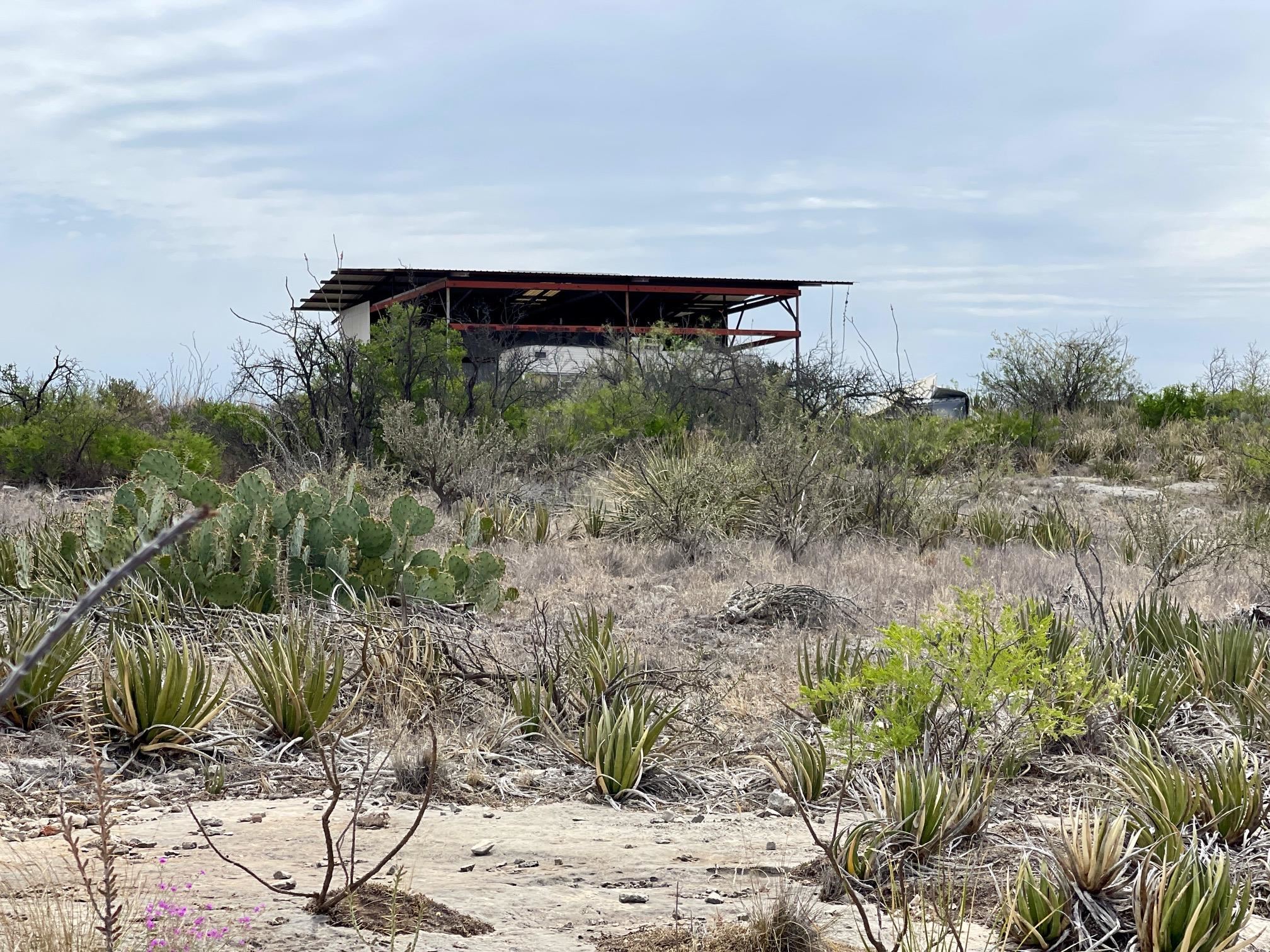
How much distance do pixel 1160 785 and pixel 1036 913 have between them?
4.05ft

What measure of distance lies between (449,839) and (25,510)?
1108cm

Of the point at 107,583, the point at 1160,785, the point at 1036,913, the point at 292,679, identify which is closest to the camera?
the point at 107,583

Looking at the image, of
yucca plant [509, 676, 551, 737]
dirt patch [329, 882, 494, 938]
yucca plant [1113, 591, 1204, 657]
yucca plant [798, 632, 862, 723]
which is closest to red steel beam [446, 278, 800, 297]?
yucca plant [798, 632, 862, 723]

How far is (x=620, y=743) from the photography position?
17.1 ft

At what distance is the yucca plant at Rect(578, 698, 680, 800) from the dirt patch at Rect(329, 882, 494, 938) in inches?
68.5

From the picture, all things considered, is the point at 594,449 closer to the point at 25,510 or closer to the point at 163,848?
the point at 25,510

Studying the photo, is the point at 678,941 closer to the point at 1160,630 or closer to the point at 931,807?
the point at 931,807

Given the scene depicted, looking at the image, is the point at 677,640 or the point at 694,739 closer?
the point at 694,739

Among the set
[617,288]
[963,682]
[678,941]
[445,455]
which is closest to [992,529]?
[445,455]

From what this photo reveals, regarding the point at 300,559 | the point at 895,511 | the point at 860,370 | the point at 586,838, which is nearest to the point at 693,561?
the point at 895,511

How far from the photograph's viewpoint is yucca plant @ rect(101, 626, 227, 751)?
208 inches

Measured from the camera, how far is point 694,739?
584cm

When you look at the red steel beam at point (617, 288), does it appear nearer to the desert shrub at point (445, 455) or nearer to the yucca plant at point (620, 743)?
the desert shrub at point (445, 455)

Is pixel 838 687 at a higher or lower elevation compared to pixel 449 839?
higher
